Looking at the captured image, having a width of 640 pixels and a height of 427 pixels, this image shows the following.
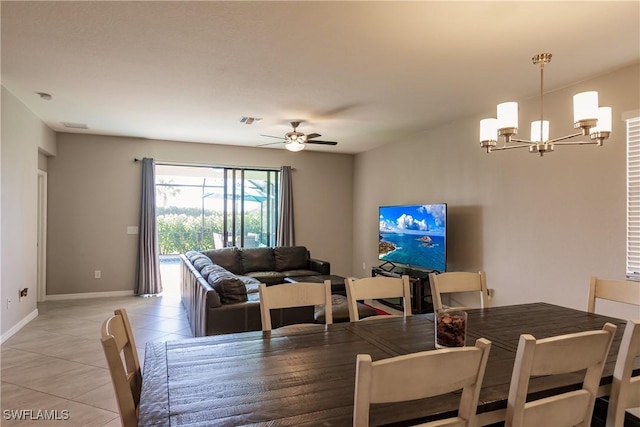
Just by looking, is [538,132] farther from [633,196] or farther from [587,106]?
[633,196]

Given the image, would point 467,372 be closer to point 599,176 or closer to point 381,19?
point 381,19

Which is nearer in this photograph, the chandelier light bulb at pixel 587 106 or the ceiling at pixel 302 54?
the chandelier light bulb at pixel 587 106

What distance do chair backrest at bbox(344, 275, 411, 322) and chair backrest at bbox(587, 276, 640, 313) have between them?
119cm

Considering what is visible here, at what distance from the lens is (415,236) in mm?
5363

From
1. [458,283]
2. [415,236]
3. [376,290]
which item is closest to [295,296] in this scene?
[376,290]

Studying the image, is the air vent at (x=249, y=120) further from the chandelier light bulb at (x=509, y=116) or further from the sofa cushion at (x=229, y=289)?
the chandelier light bulb at (x=509, y=116)

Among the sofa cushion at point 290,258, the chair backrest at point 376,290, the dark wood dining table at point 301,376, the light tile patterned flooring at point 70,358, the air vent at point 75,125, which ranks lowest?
the light tile patterned flooring at point 70,358

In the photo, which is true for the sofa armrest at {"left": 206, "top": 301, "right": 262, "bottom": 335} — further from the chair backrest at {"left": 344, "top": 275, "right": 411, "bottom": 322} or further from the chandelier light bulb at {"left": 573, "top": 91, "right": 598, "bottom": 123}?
the chandelier light bulb at {"left": 573, "top": 91, "right": 598, "bottom": 123}

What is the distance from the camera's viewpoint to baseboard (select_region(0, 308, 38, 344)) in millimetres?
3902

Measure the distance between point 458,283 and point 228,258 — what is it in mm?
4401

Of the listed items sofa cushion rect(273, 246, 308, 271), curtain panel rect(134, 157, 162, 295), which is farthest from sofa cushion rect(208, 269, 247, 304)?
curtain panel rect(134, 157, 162, 295)

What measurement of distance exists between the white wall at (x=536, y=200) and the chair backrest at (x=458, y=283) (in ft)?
5.04

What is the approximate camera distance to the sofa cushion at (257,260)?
20.7 feet

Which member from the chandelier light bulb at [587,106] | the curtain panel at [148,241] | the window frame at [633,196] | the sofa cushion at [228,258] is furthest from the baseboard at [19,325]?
the window frame at [633,196]
